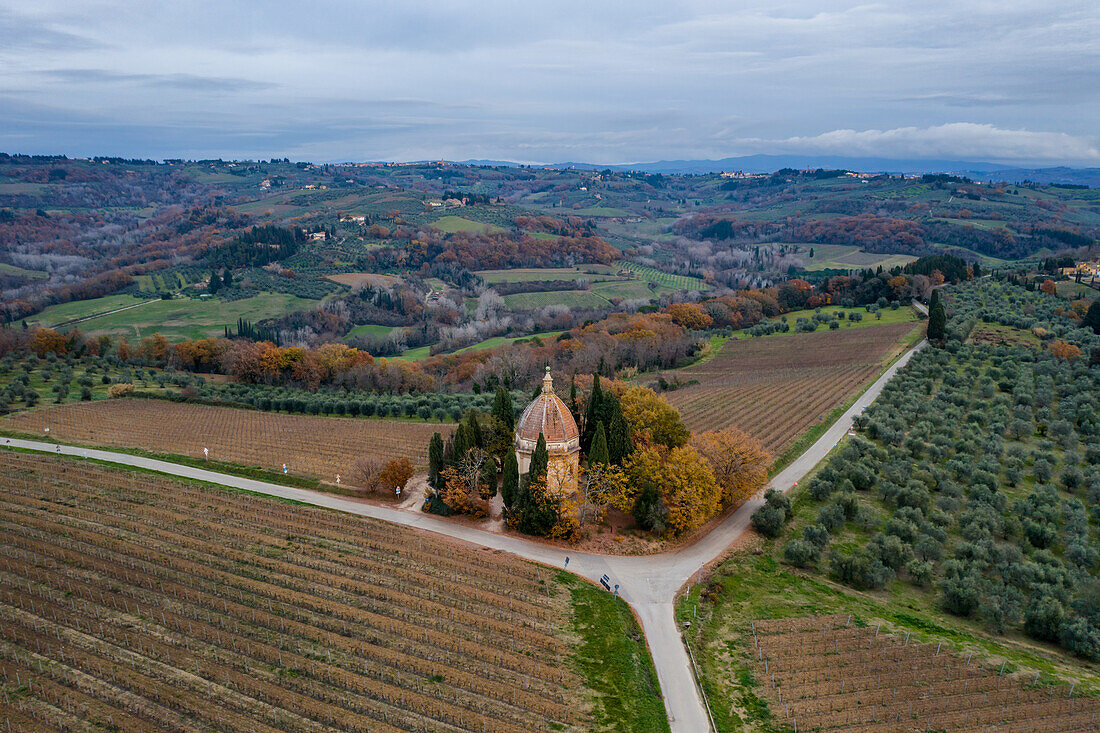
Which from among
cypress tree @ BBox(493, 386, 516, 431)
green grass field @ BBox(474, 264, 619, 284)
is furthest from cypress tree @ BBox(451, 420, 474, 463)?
green grass field @ BBox(474, 264, 619, 284)

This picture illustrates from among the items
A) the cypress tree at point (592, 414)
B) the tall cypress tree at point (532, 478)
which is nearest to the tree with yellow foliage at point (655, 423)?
the cypress tree at point (592, 414)

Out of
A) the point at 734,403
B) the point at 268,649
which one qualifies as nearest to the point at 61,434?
the point at 268,649

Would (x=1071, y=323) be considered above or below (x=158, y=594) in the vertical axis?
above

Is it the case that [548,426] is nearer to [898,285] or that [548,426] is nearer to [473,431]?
[473,431]

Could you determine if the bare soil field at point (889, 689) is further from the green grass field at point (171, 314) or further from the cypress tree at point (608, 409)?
the green grass field at point (171, 314)

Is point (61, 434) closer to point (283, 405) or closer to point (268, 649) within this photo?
point (283, 405)
